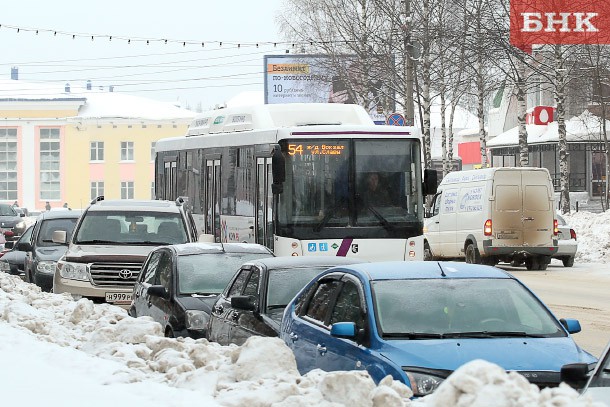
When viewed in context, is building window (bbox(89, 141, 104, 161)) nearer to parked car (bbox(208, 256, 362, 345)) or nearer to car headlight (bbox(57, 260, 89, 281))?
car headlight (bbox(57, 260, 89, 281))

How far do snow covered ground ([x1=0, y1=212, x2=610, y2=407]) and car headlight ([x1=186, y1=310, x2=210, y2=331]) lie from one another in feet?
6.44

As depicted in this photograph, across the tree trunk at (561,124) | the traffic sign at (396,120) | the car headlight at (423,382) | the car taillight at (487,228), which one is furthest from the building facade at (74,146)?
the car headlight at (423,382)

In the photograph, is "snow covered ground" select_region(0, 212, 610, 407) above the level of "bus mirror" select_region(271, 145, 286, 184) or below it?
below

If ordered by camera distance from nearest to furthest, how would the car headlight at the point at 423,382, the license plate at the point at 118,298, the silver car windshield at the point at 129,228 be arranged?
the car headlight at the point at 423,382, the license plate at the point at 118,298, the silver car windshield at the point at 129,228

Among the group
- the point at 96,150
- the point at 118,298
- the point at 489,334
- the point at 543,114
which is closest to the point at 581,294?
the point at 118,298

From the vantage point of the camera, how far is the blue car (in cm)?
868

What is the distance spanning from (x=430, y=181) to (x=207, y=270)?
6935mm

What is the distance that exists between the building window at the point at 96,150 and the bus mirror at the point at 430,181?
8427 cm

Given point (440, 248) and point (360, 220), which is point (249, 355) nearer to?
point (360, 220)

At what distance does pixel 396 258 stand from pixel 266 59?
2081 inches

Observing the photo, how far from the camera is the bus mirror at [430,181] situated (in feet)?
68.3

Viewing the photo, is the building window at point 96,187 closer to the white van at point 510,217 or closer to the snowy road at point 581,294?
the snowy road at point 581,294

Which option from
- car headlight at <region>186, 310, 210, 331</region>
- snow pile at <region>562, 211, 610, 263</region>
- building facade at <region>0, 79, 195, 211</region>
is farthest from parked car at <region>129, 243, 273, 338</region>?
building facade at <region>0, 79, 195, 211</region>

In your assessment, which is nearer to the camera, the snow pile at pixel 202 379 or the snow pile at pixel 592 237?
the snow pile at pixel 202 379
